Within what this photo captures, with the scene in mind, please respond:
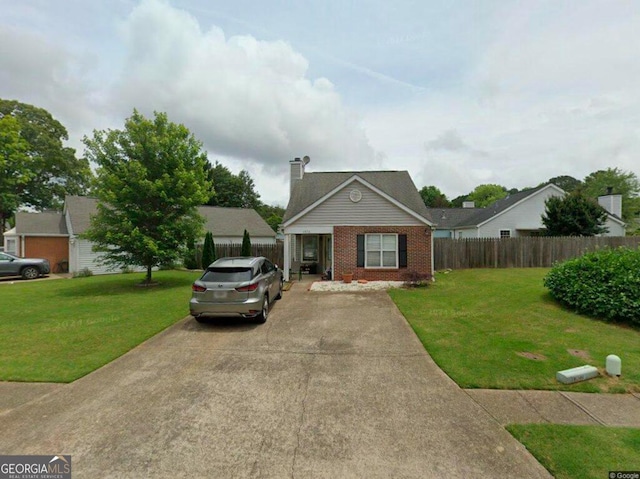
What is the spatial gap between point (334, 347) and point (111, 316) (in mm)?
6483

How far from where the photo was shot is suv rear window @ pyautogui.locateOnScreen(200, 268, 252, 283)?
24.3ft

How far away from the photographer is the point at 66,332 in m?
6.91

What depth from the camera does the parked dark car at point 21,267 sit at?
16984 millimetres

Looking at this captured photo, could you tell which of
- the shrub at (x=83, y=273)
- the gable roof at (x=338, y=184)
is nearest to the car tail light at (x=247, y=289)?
the gable roof at (x=338, y=184)

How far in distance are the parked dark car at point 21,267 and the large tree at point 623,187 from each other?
46.6m

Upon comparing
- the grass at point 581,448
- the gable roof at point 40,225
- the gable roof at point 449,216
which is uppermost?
the gable roof at point 449,216

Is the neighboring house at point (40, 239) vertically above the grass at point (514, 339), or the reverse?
the neighboring house at point (40, 239)

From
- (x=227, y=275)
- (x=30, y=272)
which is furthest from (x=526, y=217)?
(x=30, y=272)

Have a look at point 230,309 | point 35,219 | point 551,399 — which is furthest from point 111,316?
point 35,219

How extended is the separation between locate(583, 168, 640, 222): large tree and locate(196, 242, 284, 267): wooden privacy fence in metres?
32.9

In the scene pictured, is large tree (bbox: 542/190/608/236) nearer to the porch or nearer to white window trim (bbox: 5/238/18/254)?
the porch

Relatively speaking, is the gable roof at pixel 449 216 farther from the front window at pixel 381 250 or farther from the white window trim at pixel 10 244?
the white window trim at pixel 10 244

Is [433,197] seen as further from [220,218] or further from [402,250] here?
[402,250]

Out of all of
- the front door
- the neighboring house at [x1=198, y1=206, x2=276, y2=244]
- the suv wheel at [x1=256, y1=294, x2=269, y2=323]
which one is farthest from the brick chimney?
the suv wheel at [x1=256, y1=294, x2=269, y2=323]
